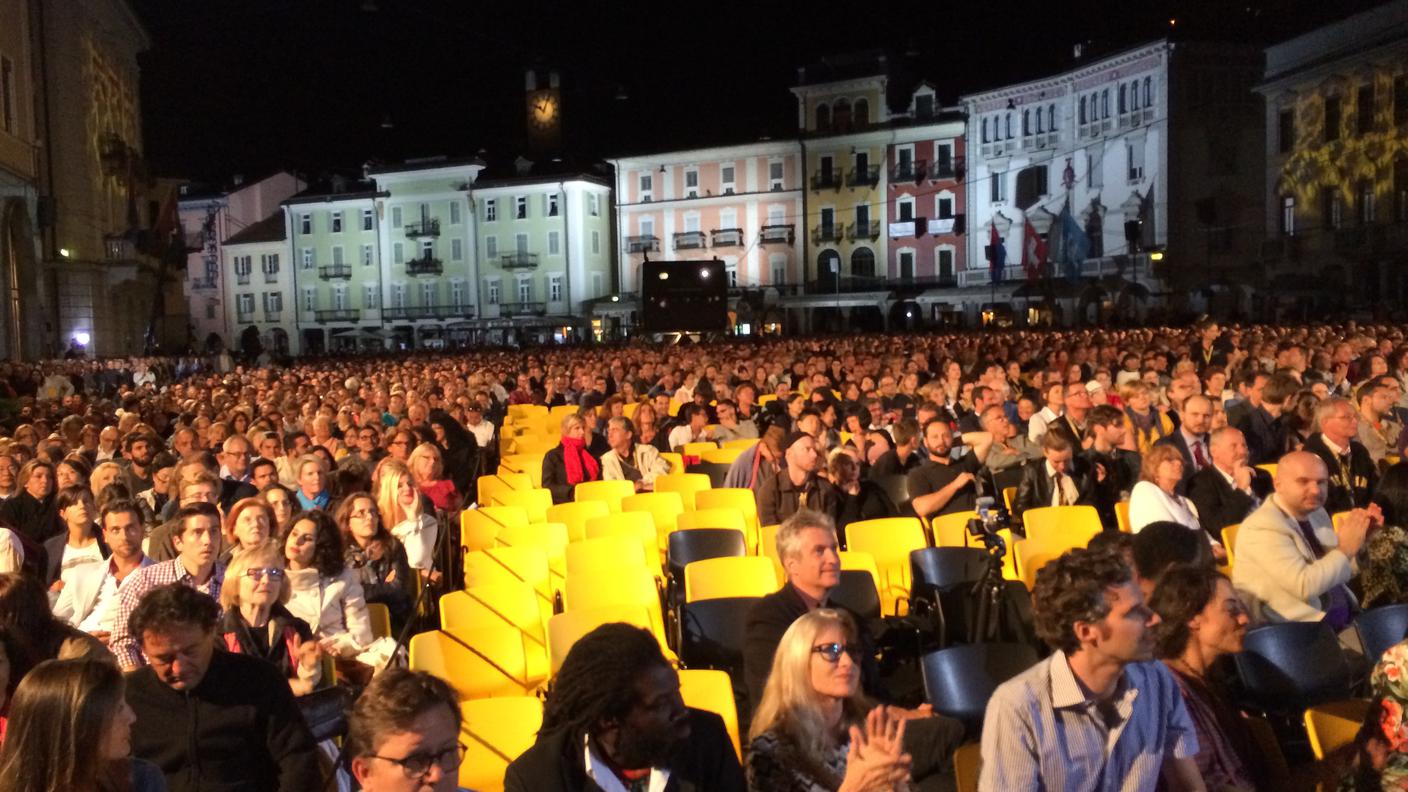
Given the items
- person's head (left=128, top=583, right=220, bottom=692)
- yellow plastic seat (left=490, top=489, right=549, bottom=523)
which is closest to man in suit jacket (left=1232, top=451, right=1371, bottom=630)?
person's head (left=128, top=583, right=220, bottom=692)

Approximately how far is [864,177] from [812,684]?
56.4 metres

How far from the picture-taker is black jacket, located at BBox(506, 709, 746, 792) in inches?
122

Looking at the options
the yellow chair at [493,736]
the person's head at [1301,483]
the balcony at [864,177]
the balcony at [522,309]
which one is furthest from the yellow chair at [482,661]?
the balcony at [522,309]

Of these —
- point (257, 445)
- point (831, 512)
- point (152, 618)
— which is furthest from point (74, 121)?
point (152, 618)

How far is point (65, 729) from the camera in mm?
2807

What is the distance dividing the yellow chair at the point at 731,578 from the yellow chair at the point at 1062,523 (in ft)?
5.63

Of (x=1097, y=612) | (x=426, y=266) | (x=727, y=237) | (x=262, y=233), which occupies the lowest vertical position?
(x=1097, y=612)

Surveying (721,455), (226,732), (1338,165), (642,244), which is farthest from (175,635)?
(642,244)

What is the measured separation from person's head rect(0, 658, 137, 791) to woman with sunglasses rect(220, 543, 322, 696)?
5.91ft

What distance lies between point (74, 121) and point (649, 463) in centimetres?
3353

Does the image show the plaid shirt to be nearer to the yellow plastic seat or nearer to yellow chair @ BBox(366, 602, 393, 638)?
yellow chair @ BBox(366, 602, 393, 638)

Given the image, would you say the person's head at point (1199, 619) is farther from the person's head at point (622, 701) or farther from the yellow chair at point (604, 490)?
the yellow chair at point (604, 490)

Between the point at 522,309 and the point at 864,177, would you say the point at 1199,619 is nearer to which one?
the point at 864,177

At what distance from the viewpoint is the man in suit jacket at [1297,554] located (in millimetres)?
5164
